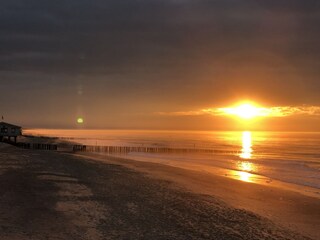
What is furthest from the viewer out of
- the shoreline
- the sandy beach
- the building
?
the building

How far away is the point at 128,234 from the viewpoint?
33.2 ft

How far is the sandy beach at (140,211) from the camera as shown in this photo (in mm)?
10323

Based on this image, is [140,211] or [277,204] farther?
[277,204]

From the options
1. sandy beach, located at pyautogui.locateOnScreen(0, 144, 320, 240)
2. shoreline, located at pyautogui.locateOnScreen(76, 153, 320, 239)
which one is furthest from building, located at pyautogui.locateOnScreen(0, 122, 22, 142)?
shoreline, located at pyautogui.locateOnScreen(76, 153, 320, 239)

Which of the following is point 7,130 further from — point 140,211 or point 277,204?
point 140,211

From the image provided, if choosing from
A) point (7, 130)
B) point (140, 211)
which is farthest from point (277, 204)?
point (7, 130)

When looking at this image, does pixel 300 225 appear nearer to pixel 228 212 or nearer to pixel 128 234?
pixel 228 212

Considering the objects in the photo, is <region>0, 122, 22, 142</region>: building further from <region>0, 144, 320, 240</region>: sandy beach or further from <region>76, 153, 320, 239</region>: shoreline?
<region>76, 153, 320, 239</region>: shoreline

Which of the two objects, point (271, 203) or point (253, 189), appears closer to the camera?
point (271, 203)

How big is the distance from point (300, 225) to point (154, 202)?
554cm

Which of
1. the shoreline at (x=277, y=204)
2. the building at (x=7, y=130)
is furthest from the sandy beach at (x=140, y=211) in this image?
the building at (x=7, y=130)

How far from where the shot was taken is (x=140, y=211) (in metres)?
13.1

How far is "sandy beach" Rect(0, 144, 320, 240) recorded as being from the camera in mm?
10323

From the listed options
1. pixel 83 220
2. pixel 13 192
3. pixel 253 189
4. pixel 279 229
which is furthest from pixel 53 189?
pixel 253 189
